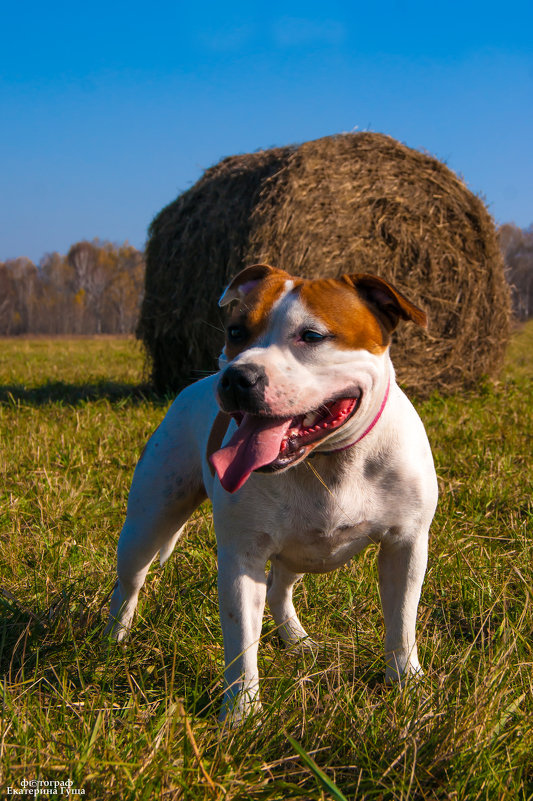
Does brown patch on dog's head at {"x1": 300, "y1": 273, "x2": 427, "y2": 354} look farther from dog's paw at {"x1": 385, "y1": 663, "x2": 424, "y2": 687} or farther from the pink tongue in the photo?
dog's paw at {"x1": 385, "y1": 663, "x2": 424, "y2": 687}

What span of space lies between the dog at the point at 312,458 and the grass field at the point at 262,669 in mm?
156

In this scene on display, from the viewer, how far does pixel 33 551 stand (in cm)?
306

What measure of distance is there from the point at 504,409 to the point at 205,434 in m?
4.23

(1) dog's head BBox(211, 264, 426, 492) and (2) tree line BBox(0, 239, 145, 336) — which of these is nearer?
(1) dog's head BBox(211, 264, 426, 492)

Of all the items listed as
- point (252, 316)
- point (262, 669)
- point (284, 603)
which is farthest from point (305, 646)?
point (252, 316)

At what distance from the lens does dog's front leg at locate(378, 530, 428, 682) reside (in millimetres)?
2182

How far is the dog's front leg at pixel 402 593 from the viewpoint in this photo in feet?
7.16

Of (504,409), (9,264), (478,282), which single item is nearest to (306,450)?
(504,409)

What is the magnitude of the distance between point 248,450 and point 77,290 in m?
43.0

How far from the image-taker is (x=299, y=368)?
1.95 metres

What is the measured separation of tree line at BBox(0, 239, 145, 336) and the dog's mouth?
3822cm

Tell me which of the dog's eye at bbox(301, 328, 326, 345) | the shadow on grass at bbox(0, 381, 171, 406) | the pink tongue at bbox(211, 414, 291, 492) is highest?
the dog's eye at bbox(301, 328, 326, 345)

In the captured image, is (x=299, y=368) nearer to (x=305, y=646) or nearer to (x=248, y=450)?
(x=248, y=450)

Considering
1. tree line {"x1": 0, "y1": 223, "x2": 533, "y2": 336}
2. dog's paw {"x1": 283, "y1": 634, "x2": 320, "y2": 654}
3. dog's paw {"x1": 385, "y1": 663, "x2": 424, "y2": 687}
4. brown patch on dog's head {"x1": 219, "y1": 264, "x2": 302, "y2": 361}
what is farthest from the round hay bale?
tree line {"x1": 0, "y1": 223, "x2": 533, "y2": 336}
